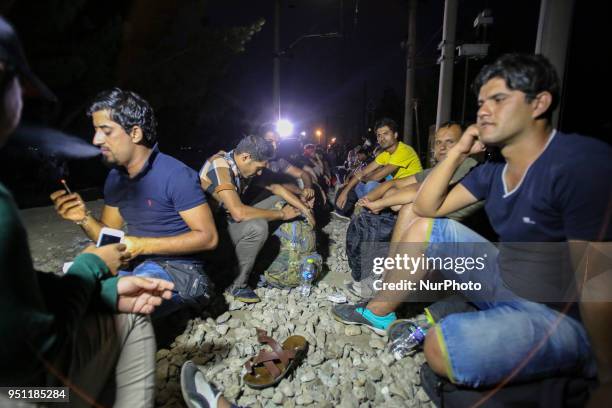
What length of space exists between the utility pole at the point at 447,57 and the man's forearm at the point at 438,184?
5.85 metres

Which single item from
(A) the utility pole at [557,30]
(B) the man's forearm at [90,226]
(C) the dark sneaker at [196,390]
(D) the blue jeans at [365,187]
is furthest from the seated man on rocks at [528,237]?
(D) the blue jeans at [365,187]

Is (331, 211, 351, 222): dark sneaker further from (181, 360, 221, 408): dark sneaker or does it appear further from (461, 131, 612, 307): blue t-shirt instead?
(181, 360, 221, 408): dark sneaker

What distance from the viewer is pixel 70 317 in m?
1.44

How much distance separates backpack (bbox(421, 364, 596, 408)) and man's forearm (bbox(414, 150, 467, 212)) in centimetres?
128

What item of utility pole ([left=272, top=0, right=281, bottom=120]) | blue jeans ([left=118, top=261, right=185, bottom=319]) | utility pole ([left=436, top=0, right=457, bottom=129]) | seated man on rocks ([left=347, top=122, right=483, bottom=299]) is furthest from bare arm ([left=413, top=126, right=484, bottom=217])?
utility pole ([left=272, top=0, right=281, bottom=120])

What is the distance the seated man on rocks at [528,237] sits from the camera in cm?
175

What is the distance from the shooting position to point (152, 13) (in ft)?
39.4

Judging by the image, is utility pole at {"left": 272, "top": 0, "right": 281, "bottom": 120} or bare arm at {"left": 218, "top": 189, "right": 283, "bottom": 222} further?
utility pole at {"left": 272, "top": 0, "right": 281, "bottom": 120}

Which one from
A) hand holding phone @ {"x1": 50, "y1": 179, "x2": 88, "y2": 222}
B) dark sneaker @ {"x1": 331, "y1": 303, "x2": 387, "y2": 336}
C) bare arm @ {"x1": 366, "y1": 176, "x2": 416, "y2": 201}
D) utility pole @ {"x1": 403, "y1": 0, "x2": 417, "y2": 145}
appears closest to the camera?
hand holding phone @ {"x1": 50, "y1": 179, "x2": 88, "y2": 222}

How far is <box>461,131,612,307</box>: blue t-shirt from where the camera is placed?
68.1 inches

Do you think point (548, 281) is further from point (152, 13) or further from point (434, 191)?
point (152, 13)

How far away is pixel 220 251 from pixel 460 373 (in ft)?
9.11

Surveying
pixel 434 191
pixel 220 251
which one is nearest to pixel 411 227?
pixel 434 191

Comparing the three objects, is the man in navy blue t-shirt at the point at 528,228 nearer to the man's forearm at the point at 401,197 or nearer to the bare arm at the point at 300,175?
the man's forearm at the point at 401,197
